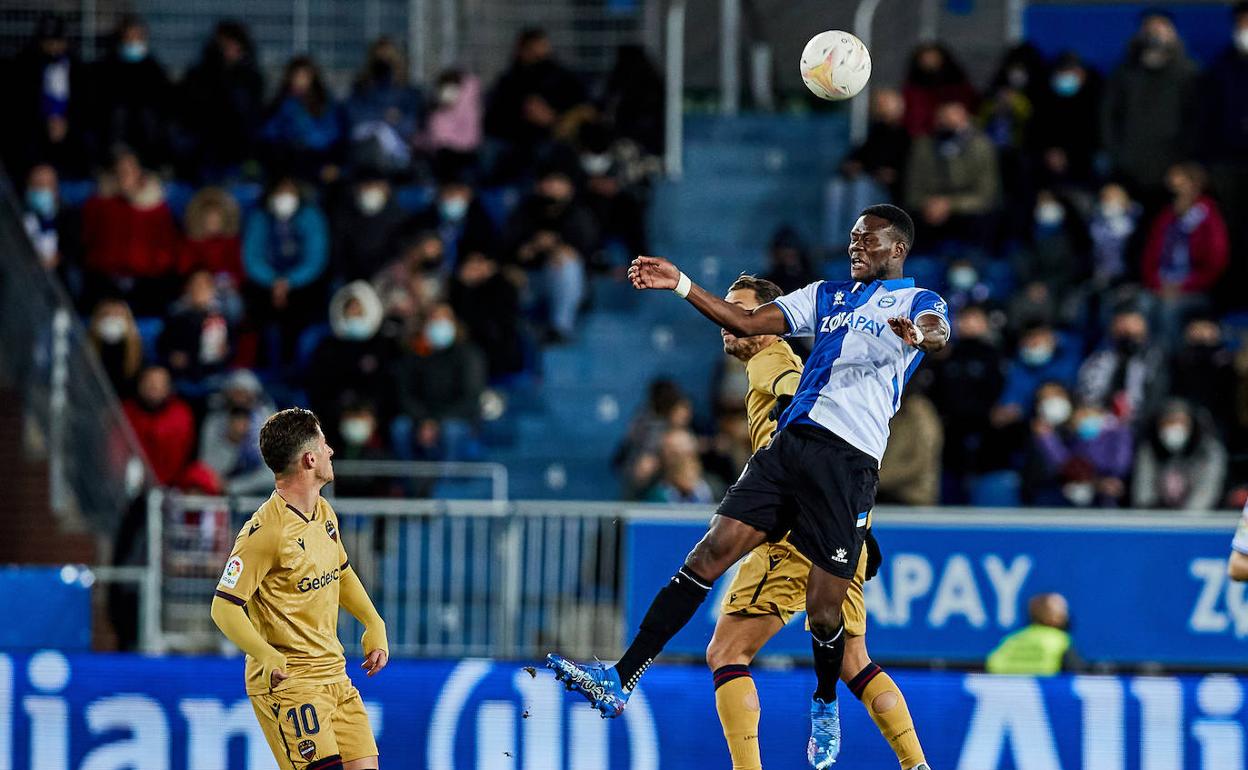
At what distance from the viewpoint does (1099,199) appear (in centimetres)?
1775

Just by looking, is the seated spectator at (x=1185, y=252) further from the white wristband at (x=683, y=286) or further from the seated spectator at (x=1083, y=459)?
the white wristband at (x=683, y=286)

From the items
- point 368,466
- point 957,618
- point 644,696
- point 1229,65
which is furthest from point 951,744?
point 1229,65

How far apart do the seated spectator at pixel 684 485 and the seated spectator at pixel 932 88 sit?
5.15 m

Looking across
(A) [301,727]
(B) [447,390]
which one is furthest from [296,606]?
(B) [447,390]

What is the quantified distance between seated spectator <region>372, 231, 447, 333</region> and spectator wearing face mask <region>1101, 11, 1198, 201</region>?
6.00 m

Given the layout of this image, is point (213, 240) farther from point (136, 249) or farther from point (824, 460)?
point (824, 460)

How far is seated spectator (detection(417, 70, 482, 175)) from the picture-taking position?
62.2 feet

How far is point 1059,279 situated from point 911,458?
2.91m

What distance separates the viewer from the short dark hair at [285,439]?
336 inches

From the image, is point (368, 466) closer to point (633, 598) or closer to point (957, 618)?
point (633, 598)

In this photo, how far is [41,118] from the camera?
19609 millimetres

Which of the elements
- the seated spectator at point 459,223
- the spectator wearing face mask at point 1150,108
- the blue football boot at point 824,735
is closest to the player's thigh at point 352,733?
the blue football boot at point 824,735

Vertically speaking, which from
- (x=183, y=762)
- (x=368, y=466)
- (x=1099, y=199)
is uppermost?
(x=1099, y=199)

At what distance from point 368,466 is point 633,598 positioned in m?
2.91
